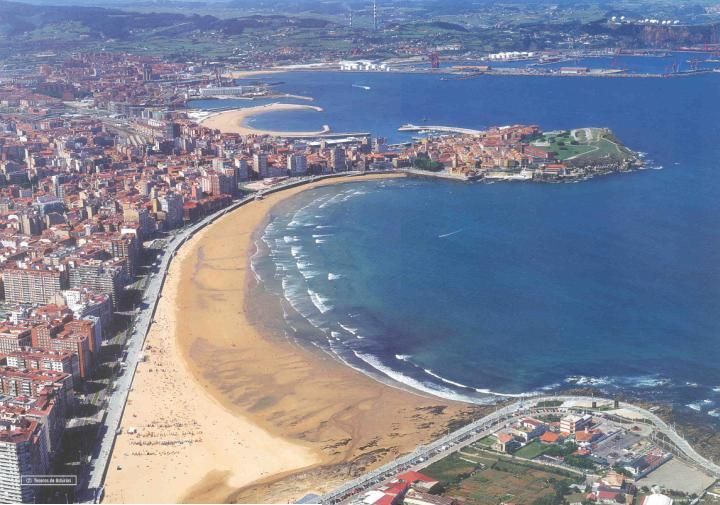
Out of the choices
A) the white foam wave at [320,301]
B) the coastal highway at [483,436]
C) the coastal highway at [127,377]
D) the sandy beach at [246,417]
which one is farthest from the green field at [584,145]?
the coastal highway at [483,436]

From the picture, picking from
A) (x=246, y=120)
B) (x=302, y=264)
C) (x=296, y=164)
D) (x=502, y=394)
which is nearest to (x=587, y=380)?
(x=502, y=394)

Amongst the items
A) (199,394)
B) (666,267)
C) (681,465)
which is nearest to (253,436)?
(199,394)

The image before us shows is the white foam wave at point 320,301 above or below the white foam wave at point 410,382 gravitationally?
above

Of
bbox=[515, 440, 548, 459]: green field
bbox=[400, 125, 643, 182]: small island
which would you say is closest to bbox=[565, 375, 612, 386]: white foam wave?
bbox=[515, 440, 548, 459]: green field

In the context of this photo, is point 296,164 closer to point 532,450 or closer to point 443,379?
point 443,379

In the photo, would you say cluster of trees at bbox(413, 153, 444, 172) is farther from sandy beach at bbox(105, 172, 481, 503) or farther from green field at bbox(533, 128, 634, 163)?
sandy beach at bbox(105, 172, 481, 503)

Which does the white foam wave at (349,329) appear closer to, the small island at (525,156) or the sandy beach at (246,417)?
the sandy beach at (246,417)

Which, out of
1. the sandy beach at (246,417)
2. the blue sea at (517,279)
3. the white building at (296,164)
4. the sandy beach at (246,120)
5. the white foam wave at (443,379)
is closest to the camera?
the sandy beach at (246,417)
